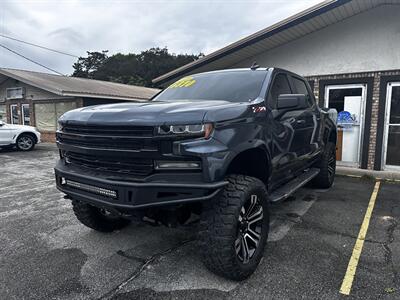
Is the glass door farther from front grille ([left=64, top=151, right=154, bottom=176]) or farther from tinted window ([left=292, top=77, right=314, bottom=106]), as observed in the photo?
front grille ([left=64, top=151, right=154, bottom=176])

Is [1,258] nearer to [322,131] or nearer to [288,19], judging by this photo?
[322,131]

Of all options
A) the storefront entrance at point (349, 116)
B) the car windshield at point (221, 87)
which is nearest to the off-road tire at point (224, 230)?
the car windshield at point (221, 87)

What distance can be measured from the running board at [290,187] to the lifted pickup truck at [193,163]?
4 centimetres

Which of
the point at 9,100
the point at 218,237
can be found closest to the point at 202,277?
the point at 218,237

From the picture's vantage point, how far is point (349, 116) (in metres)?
8.41

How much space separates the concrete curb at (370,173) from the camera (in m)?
7.48

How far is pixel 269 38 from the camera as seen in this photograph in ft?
26.7

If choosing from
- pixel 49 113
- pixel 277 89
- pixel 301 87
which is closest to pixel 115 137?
pixel 277 89

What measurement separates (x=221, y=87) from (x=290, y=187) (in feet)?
5.28

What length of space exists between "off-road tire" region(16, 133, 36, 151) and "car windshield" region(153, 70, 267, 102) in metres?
11.6

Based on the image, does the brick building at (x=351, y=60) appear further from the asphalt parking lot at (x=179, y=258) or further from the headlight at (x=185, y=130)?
the headlight at (x=185, y=130)

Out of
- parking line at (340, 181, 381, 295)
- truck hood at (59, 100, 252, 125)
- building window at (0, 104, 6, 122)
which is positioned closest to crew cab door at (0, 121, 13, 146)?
building window at (0, 104, 6, 122)

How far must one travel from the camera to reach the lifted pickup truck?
254 cm

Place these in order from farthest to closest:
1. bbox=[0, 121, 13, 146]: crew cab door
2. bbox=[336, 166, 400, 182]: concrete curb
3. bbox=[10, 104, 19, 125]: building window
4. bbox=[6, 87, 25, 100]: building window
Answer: bbox=[10, 104, 19, 125]: building window → bbox=[6, 87, 25, 100]: building window → bbox=[0, 121, 13, 146]: crew cab door → bbox=[336, 166, 400, 182]: concrete curb
